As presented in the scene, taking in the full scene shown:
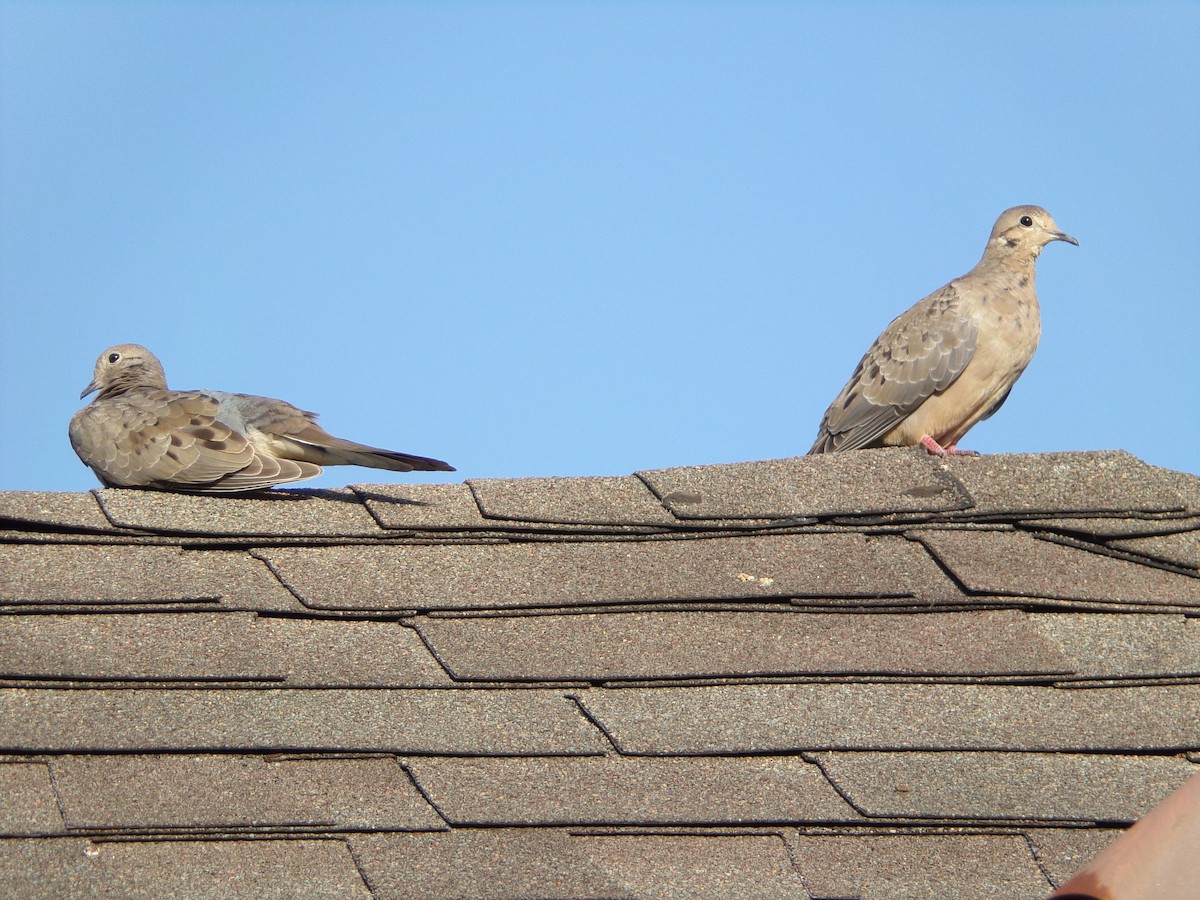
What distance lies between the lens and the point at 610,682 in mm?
2871

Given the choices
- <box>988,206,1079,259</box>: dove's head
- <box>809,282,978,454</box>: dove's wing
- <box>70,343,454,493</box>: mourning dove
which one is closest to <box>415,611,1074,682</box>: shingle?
<box>70,343,454,493</box>: mourning dove

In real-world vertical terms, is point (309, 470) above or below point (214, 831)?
above

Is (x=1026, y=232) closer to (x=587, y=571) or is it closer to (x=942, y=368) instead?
(x=942, y=368)

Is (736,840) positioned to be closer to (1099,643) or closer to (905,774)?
(905,774)

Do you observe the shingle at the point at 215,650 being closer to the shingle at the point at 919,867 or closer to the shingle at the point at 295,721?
the shingle at the point at 295,721

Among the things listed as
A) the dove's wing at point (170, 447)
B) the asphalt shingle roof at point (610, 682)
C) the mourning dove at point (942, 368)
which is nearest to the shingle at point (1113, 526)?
the asphalt shingle roof at point (610, 682)

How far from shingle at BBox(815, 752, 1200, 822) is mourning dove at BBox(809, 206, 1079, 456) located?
298 cm

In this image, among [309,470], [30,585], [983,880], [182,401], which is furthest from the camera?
[182,401]

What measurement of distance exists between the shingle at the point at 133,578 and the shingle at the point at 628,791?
640mm

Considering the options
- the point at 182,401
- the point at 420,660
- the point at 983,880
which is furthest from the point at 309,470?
the point at 983,880

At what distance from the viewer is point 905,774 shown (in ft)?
8.68

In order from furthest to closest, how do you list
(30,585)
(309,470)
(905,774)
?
(309,470) → (30,585) → (905,774)

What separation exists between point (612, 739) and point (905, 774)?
521 mm

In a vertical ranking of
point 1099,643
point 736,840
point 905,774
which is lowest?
point 736,840
